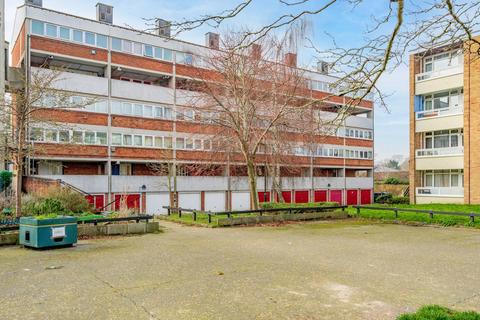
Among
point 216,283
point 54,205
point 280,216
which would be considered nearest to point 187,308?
point 216,283

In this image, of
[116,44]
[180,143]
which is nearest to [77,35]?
[116,44]

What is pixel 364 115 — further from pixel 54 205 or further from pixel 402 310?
pixel 402 310

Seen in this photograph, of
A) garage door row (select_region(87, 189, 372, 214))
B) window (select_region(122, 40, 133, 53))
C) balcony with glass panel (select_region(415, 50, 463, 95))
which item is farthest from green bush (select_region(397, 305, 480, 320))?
window (select_region(122, 40, 133, 53))

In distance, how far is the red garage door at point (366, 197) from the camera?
46.8 metres

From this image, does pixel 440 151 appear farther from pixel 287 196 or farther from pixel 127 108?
pixel 127 108

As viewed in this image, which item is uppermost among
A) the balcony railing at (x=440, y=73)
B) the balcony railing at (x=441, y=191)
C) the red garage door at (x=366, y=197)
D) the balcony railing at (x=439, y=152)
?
the balcony railing at (x=440, y=73)

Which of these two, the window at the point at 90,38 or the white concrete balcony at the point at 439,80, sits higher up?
the window at the point at 90,38

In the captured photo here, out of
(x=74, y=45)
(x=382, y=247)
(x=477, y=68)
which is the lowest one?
(x=382, y=247)

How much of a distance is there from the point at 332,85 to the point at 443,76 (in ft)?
84.4

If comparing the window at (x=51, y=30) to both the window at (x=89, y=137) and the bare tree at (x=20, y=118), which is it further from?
the bare tree at (x=20, y=118)

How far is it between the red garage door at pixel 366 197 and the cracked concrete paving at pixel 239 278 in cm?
3446

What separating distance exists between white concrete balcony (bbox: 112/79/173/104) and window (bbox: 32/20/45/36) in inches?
214

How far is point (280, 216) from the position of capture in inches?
728

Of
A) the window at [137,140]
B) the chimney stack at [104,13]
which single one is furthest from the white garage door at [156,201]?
the chimney stack at [104,13]
